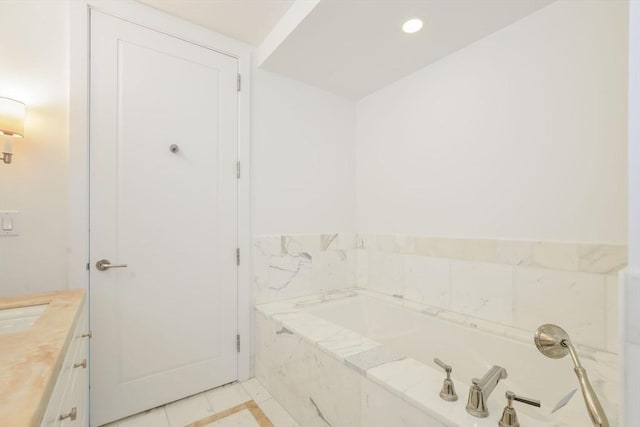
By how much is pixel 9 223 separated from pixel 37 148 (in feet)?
1.28

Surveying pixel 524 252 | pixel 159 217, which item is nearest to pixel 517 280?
pixel 524 252

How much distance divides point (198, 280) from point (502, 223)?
1888 mm

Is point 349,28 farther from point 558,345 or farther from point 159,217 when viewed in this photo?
point 558,345

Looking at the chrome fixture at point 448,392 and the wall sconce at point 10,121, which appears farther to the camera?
the wall sconce at point 10,121

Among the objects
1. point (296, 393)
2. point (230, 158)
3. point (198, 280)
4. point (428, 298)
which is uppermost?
point (230, 158)

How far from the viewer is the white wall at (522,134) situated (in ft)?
4.26

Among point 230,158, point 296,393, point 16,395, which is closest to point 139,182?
point 230,158

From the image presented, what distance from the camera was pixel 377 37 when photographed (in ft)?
5.74

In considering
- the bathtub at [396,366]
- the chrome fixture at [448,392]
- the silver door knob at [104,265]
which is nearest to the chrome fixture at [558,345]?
the bathtub at [396,366]

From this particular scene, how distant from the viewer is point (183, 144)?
1.83m

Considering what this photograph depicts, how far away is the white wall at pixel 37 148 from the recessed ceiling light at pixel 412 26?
183 centimetres

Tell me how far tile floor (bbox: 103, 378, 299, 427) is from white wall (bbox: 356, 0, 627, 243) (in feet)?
4.84

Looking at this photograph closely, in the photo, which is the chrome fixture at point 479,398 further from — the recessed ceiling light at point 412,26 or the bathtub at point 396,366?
the recessed ceiling light at point 412,26

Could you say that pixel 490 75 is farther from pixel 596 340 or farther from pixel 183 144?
pixel 183 144
